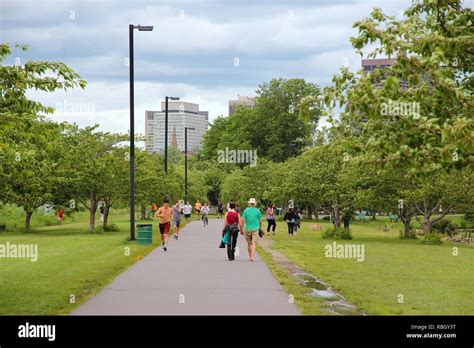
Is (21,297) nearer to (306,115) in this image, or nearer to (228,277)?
(228,277)

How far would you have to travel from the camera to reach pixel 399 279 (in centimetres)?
1777

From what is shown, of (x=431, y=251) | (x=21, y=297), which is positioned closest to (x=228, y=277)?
(x=21, y=297)

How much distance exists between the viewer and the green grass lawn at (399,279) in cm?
1247

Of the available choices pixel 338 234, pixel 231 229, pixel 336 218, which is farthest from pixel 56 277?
pixel 336 218

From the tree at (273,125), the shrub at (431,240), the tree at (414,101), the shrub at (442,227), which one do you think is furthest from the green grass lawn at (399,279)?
the tree at (273,125)

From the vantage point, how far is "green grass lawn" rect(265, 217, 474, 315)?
1247cm

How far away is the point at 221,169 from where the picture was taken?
104125 mm

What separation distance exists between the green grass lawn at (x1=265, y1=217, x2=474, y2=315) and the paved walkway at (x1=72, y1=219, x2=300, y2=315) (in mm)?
864

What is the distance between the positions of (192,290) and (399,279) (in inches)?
244

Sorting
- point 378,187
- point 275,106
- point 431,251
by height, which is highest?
point 275,106
